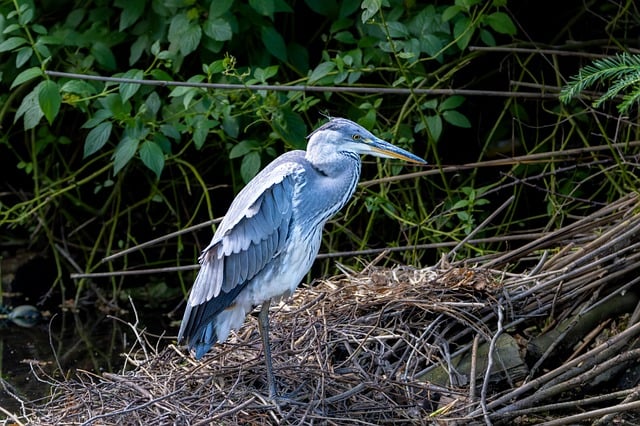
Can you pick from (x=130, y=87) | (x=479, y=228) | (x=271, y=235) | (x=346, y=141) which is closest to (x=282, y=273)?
(x=271, y=235)

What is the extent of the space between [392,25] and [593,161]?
1280 millimetres

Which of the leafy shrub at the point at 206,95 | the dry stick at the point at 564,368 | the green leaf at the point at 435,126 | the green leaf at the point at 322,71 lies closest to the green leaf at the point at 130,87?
the leafy shrub at the point at 206,95

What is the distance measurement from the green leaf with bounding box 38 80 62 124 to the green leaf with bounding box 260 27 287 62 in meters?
1.18

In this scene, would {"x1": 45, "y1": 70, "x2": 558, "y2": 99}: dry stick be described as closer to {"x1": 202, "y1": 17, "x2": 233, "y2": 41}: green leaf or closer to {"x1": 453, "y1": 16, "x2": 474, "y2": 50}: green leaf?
{"x1": 453, "y1": 16, "x2": 474, "y2": 50}: green leaf

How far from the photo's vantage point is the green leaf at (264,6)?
5734 mm

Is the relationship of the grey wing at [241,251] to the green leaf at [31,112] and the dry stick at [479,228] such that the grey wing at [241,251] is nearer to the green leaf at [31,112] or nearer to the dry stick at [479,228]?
the dry stick at [479,228]

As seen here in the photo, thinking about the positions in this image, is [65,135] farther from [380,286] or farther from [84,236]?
[380,286]

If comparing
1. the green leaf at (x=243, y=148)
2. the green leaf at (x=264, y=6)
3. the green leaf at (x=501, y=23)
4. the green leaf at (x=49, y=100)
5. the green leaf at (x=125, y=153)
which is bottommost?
the green leaf at (x=243, y=148)

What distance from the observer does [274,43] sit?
6035 mm

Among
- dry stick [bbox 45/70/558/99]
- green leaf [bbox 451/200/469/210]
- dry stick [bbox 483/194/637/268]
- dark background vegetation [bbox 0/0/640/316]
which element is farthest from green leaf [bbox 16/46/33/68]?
dry stick [bbox 483/194/637/268]

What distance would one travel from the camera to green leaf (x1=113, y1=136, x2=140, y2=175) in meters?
A: 5.68

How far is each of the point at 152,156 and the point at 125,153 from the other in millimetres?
185

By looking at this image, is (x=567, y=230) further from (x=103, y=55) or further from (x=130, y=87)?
(x=103, y=55)

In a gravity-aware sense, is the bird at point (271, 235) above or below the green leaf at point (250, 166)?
above
